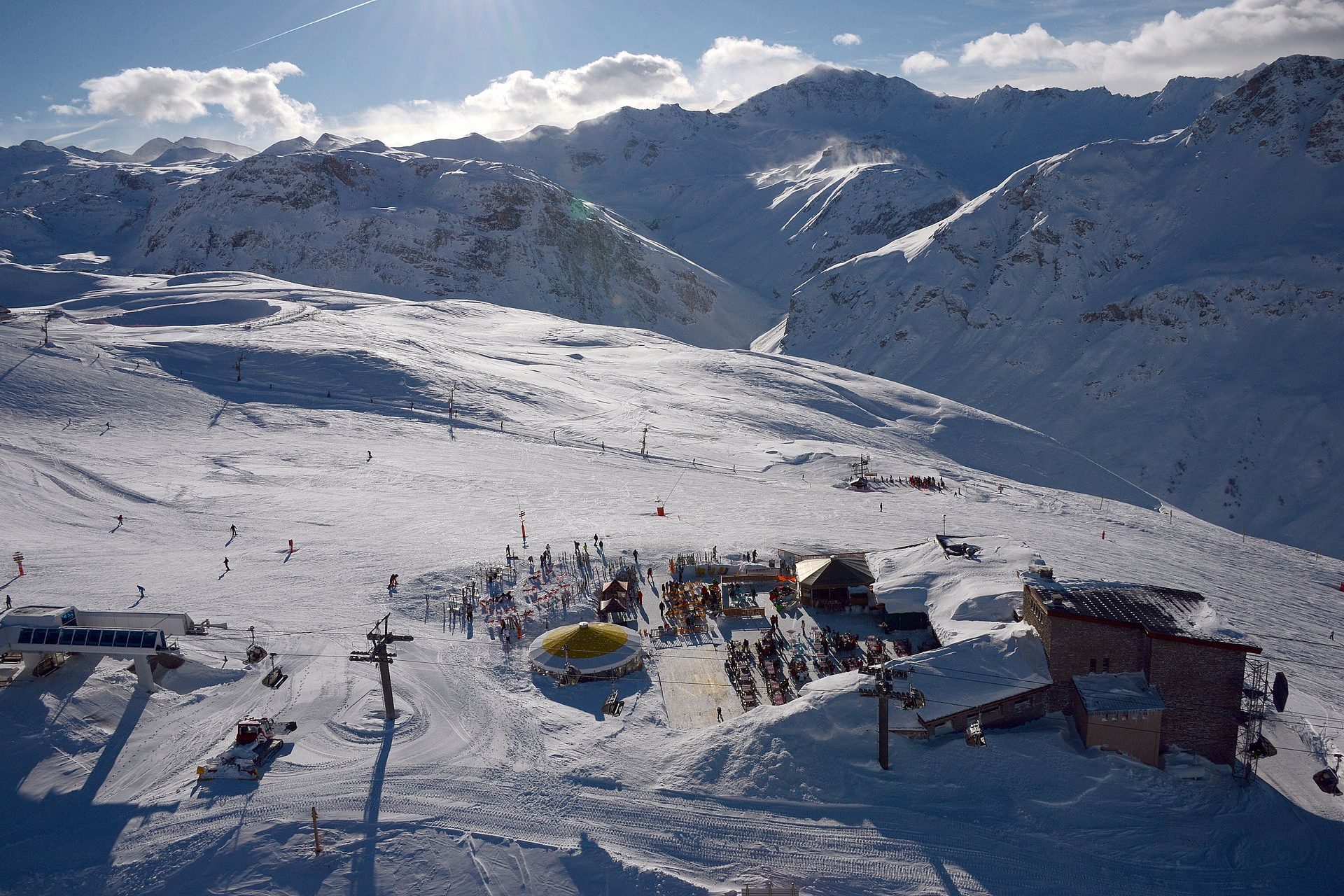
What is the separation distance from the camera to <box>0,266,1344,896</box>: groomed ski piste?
18.3 meters

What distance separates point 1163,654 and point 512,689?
1851cm

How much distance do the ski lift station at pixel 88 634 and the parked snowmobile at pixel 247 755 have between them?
4237 millimetres

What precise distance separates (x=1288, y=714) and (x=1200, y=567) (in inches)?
656

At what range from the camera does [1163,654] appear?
22.7 m

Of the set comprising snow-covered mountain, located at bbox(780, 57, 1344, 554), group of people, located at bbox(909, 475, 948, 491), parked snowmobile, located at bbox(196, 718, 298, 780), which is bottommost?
parked snowmobile, located at bbox(196, 718, 298, 780)

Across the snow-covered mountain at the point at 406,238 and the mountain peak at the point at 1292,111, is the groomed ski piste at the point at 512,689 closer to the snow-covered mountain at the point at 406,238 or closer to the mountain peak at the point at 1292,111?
the snow-covered mountain at the point at 406,238

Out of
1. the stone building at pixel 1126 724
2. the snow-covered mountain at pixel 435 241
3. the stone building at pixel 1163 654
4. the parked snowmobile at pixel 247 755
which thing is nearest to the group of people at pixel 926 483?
the stone building at pixel 1163 654

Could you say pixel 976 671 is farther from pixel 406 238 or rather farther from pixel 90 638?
pixel 406 238

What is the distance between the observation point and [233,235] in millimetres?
150000

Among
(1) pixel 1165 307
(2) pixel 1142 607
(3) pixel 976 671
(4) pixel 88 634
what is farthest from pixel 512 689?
(1) pixel 1165 307

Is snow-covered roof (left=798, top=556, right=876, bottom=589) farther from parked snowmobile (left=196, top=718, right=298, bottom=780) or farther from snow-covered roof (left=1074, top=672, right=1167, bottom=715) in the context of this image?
parked snowmobile (left=196, top=718, right=298, bottom=780)

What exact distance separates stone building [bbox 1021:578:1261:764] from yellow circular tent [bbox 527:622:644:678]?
1245 cm

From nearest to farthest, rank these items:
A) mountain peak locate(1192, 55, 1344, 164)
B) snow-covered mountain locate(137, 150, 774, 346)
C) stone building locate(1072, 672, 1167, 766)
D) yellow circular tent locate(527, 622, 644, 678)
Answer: stone building locate(1072, 672, 1167, 766) < yellow circular tent locate(527, 622, 644, 678) < mountain peak locate(1192, 55, 1344, 164) < snow-covered mountain locate(137, 150, 774, 346)

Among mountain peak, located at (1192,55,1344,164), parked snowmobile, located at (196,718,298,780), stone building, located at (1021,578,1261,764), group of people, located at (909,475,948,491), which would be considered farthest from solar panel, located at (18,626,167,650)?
mountain peak, located at (1192,55,1344,164)
